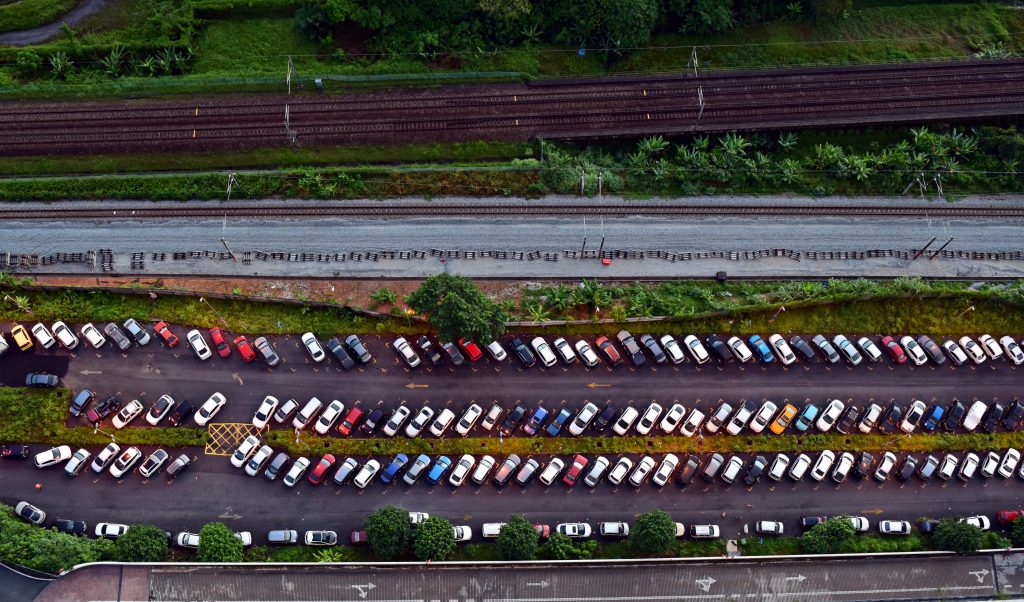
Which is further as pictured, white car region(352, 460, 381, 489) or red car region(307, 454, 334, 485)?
red car region(307, 454, 334, 485)

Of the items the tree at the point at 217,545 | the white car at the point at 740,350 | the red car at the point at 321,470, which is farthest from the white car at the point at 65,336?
the white car at the point at 740,350

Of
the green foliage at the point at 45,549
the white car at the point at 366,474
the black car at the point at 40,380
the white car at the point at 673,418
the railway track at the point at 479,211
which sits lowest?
the green foliage at the point at 45,549

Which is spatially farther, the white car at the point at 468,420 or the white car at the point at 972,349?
the white car at the point at 972,349

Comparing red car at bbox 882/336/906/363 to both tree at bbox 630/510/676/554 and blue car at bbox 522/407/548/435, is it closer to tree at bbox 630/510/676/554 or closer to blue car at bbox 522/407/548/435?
tree at bbox 630/510/676/554

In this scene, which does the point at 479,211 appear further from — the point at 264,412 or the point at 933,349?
the point at 933,349

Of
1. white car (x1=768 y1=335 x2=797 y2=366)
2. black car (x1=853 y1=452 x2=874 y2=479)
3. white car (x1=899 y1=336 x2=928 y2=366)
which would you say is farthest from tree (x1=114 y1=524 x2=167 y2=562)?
white car (x1=899 y1=336 x2=928 y2=366)

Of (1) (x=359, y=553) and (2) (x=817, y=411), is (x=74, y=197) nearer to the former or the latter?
(1) (x=359, y=553)

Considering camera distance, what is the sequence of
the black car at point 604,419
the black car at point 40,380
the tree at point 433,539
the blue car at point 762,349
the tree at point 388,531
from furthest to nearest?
the blue car at point 762,349, the black car at point 604,419, the black car at point 40,380, the tree at point 433,539, the tree at point 388,531

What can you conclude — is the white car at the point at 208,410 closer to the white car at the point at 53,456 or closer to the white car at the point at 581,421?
the white car at the point at 53,456
